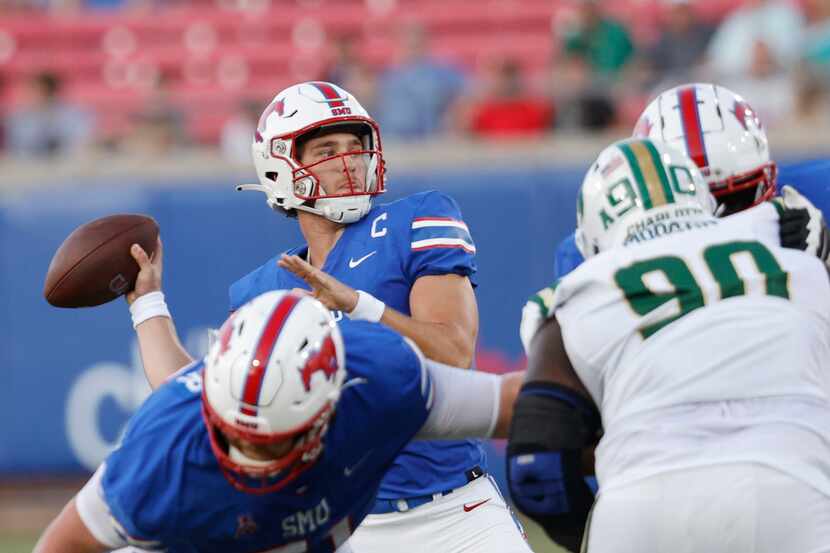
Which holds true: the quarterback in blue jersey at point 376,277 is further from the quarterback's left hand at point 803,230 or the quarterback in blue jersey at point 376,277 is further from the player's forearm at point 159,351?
the quarterback's left hand at point 803,230

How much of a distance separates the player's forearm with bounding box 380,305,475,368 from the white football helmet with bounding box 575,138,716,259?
Answer: 2.31 ft

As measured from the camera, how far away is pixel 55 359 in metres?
8.60

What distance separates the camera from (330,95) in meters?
4.56

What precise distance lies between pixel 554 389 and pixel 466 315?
95cm

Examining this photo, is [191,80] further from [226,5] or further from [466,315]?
[466,315]

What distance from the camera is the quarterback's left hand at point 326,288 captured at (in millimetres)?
3901

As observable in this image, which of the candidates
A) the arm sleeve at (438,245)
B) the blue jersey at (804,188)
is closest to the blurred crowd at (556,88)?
the blue jersey at (804,188)

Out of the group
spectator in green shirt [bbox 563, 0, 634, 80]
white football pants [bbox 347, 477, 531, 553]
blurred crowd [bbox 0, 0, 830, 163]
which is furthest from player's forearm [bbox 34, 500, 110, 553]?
spectator in green shirt [bbox 563, 0, 634, 80]

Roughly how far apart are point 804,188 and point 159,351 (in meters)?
1.99

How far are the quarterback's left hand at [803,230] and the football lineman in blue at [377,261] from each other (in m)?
1.02

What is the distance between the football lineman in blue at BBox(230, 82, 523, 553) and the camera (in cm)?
401

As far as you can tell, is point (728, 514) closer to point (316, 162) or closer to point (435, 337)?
point (435, 337)

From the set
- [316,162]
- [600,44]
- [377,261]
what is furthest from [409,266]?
[600,44]

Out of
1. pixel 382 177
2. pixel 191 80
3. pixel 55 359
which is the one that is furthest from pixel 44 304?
pixel 382 177
